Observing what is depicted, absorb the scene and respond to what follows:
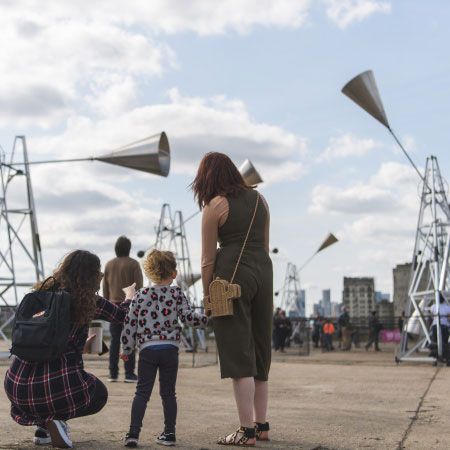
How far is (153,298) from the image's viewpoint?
496cm

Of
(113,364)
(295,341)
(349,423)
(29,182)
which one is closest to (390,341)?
(295,341)

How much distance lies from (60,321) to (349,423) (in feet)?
8.82

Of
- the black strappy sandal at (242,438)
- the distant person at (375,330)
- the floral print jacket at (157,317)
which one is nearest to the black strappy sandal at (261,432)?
the black strappy sandal at (242,438)

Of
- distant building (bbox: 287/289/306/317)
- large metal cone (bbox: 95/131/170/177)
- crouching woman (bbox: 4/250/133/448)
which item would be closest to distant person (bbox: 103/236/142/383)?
large metal cone (bbox: 95/131/170/177)

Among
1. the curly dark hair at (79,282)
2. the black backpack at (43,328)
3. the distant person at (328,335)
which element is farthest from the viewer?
the distant person at (328,335)

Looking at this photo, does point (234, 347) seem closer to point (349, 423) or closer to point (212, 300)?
point (212, 300)

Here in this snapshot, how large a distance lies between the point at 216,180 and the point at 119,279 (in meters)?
4.46

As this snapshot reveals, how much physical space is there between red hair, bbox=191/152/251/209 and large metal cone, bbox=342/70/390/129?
8.60 meters

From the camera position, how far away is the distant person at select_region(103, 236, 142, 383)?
30.4ft

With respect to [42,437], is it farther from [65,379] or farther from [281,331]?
[281,331]

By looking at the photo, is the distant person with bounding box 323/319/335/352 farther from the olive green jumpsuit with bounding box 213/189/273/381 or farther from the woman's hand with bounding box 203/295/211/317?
the woman's hand with bounding box 203/295/211/317

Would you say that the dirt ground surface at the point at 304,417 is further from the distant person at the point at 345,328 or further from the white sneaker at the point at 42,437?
the distant person at the point at 345,328

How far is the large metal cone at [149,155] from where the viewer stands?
38.9ft

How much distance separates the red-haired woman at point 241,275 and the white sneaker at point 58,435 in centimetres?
95
